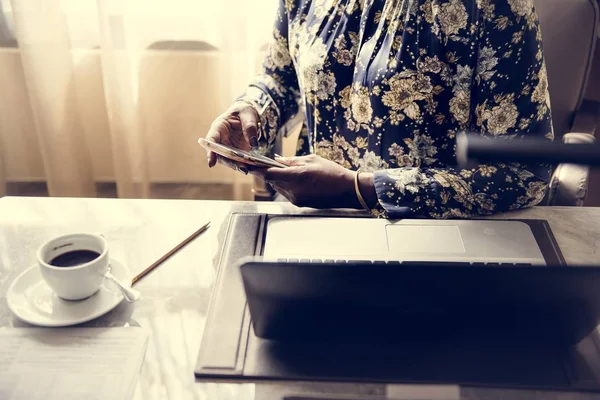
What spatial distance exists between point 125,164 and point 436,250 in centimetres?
148

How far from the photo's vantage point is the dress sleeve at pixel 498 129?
36.1 inches

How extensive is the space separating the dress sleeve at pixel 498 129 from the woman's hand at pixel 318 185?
41 millimetres

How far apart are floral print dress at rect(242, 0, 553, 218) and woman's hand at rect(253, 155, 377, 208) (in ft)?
0.13

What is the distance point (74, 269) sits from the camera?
2.28 feet

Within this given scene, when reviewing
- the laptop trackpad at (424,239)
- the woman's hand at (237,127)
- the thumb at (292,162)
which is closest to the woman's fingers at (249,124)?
the woman's hand at (237,127)

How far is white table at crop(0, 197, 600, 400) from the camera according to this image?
1.99 feet

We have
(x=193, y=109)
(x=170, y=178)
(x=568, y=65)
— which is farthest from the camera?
(x=170, y=178)

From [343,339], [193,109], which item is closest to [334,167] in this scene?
[343,339]

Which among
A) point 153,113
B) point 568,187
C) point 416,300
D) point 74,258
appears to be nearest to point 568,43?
point 568,187

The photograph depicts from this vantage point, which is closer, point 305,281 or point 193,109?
point 305,281

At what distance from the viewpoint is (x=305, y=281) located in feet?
1.78

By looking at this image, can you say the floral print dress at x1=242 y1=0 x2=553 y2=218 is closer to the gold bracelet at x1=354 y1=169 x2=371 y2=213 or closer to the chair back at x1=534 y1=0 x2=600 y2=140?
the gold bracelet at x1=354 y1=169 x2=371 y2=213

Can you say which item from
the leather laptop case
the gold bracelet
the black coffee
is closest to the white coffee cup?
the black coffee

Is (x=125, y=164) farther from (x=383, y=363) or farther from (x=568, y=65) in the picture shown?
(x=383, y=363)
